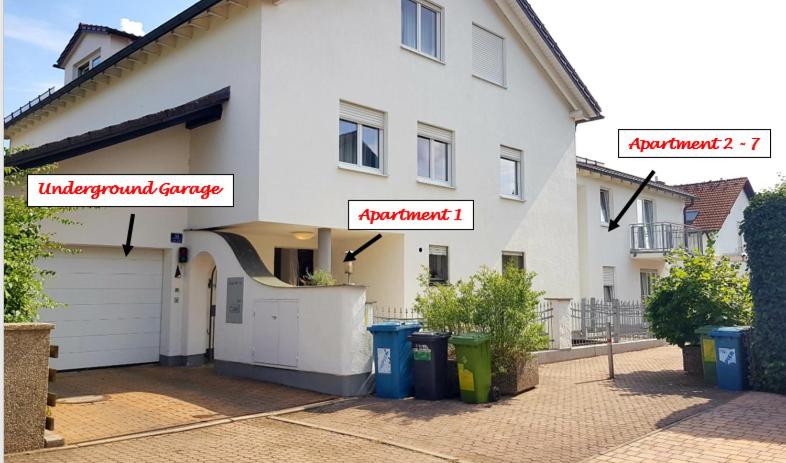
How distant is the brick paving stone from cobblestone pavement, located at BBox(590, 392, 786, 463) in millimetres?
2346

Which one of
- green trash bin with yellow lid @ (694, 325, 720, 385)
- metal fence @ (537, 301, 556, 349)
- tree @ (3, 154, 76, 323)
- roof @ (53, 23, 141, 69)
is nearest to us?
tree @ (3, 154, 76, 323)

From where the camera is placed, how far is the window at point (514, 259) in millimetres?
17594

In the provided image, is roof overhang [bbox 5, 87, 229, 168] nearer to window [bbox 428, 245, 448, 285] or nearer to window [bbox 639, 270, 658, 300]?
window [bbox 428, 245, 448, 285]

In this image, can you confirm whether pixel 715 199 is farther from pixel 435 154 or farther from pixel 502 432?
pixel 502 432

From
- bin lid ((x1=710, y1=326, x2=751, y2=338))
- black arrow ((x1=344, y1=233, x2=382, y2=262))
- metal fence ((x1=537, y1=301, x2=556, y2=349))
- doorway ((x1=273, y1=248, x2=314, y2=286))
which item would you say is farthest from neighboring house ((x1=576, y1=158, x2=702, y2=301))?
bin lid ((x1=710, y1=326, x2=751, y2=338))

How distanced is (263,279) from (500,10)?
10.5 metres

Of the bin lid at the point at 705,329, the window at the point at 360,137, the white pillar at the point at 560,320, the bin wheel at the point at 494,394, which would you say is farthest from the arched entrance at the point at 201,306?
the bin lid at the point at 705,329

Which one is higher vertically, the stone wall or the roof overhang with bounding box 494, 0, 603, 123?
the roof overhang with bounding box 494, 0, 603, 123

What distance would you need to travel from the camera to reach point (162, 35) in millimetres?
14188

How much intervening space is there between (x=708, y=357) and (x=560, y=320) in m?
3.87

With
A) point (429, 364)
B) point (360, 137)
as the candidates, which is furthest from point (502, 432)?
point (360, 137)

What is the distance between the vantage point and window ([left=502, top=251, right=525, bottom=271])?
17594 mm

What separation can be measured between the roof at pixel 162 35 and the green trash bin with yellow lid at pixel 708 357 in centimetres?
999

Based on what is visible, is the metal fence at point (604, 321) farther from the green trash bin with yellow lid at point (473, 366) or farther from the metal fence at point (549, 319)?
the green trash bin with yellow lid at point (473, 366)
